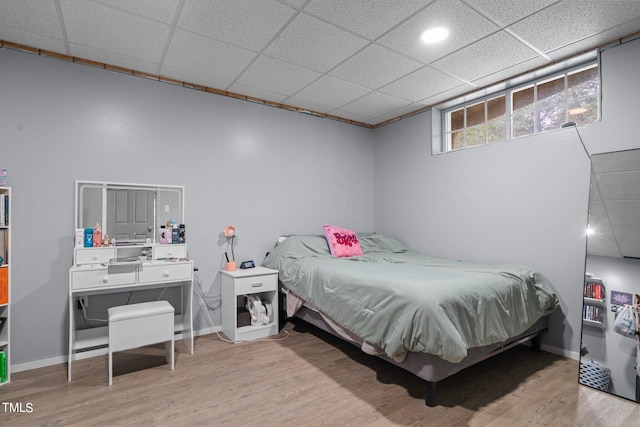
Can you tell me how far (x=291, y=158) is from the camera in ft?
12.9

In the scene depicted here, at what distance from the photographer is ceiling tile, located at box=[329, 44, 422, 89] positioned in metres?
2.65

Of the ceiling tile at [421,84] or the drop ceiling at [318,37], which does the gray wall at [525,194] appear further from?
the drop ceiling at [318,37]

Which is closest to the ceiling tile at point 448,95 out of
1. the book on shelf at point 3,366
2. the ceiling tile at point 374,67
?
the ceiling tile at point 374,67

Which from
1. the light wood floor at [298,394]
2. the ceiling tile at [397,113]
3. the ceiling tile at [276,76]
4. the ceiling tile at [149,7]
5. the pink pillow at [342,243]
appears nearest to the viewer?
the light wood floor at [298,394]

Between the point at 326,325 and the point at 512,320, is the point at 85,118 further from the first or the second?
the point at 512,320

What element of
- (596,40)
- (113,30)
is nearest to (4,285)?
(113,30)

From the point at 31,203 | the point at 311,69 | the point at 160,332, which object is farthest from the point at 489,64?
the point at 31,203

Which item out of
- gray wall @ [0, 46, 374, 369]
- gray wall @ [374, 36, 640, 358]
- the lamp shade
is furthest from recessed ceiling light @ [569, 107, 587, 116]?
the lamp shade

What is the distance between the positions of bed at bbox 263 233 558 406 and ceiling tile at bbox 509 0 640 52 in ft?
5.83

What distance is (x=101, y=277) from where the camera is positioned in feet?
8.02

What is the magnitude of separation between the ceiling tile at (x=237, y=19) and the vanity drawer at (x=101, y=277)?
1875 mm

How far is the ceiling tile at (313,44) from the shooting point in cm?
229

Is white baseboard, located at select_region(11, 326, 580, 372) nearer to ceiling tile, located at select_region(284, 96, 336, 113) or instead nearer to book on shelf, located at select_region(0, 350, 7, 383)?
book on shelf, located at select_region(0, 350, 7, 383)

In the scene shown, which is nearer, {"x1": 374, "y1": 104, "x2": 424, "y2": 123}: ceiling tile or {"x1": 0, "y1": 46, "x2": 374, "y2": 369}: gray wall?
{"x1": 0, "y1": 46, "x2": 374, "y2": 369}: gray wall
